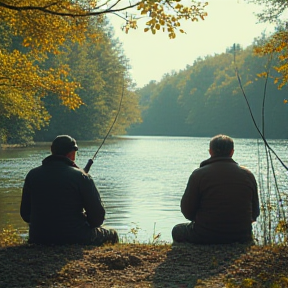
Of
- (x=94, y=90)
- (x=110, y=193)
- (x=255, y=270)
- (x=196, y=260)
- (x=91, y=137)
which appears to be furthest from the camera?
(x=91, y=137)

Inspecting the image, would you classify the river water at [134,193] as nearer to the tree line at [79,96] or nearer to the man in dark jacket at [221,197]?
the man in dark jacket at [221,197]

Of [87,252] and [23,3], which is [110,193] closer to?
[23,3]

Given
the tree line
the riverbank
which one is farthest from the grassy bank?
the tree line

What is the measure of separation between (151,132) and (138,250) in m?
123

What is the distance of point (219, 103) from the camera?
339ft

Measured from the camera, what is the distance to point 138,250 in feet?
20.3

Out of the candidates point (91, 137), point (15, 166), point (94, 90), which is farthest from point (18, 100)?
point (91, 137)

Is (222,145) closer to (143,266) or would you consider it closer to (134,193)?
(143,266)

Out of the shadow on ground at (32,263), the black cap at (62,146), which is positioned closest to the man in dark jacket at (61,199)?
the black cap at (62,146)

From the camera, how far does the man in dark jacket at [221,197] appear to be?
Answer: 238 inches

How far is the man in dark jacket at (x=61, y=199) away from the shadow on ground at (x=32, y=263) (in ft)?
0.47

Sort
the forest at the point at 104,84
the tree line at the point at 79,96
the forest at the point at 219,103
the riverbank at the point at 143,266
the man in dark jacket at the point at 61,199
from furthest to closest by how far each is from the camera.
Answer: the forest at the point at 219,103 < the tree line at the point at 79,96 < the forest at the point at 104,84 < the man in dark jacket at the point at 61,199 < the riverbank at the point at 143,266

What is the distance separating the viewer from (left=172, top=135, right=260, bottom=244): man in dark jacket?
19.9 feet

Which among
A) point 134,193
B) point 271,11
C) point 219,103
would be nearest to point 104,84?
point 271,11
